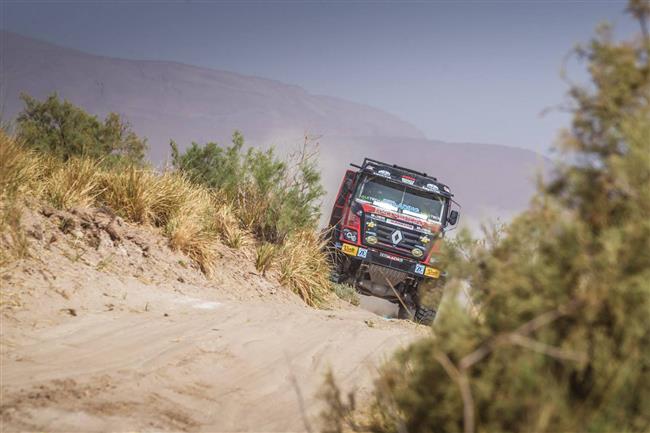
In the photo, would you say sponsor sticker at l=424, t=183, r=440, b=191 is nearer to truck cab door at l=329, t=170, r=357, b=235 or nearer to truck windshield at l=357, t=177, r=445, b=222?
truck windshield at l=357, t=177, r=445, b=222

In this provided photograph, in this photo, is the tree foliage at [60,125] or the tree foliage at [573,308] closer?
the tree foliage at [573,308]

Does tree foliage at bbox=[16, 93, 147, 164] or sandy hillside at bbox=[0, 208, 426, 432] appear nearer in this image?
sandy hillside at bbox=[0, 208, 426, 432]

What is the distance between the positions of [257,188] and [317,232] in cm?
149

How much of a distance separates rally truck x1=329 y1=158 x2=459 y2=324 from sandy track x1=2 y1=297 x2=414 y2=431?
495cm

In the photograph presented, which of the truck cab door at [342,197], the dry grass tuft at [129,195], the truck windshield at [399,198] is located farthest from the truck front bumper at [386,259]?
the dry grass tuft at [129,195]

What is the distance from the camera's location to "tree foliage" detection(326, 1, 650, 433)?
1938mm

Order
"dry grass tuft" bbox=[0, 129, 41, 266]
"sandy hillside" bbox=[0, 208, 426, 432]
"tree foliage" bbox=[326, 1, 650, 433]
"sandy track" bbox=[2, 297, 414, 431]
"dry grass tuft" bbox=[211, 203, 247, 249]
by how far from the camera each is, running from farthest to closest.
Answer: "dry grass tuft" bbox=[211, 203, 247, 249] < "dry grass tuft" bbox=[0, 129, 41, 266] < "sandy hillside" bbox=[0, 208, 426, 432] < "sandy track" bbox=[2, 297, 414, 431] < "tree foliage" bbox=[326, 1, 650, 433]

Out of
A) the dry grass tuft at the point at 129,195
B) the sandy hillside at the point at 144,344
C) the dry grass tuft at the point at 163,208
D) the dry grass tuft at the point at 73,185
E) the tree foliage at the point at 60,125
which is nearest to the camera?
the sandy hillside at the point at 144,344

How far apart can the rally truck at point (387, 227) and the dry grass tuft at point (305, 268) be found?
0.55 metres

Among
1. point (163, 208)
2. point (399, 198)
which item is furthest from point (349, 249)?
point (163, 208)

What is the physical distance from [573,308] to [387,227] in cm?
947

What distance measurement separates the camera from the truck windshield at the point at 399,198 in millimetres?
11633

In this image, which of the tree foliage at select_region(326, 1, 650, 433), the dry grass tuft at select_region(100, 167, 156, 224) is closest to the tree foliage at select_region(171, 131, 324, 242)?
the dry grass tuft at select_region(100, 167, 156, 224)

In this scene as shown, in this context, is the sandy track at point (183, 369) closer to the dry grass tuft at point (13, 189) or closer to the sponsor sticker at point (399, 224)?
the dry grass tuft at point (13, 189)
